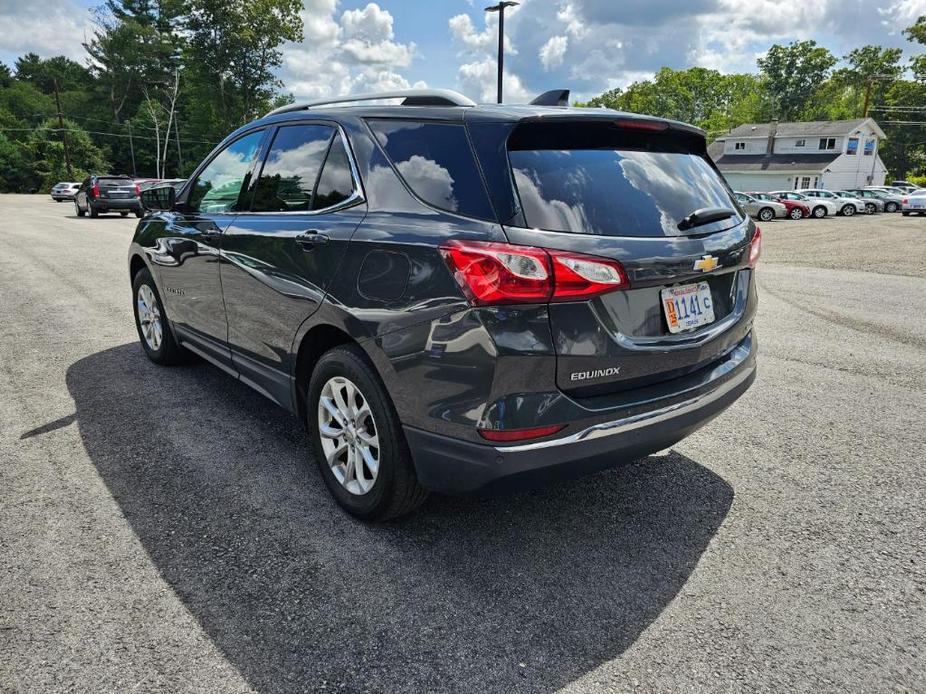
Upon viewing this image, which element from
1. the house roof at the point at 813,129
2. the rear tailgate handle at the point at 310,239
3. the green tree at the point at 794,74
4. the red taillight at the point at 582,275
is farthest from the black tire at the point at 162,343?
the green tree at the point at 794,74

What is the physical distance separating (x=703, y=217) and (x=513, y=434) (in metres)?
1.32

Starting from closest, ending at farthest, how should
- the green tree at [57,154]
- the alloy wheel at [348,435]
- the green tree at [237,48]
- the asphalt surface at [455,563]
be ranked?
the asphalt surface at [455,563]
the alloy wheel at [348,435]
the green tree at [237,48]
the green tree at [57,154]

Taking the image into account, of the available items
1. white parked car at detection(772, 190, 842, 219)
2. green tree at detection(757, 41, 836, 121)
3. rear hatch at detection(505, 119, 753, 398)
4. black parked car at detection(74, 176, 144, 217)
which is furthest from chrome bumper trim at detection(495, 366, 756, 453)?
green tree at detection(757, 41, 836, 121)

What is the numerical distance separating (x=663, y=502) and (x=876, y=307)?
22.4 ft

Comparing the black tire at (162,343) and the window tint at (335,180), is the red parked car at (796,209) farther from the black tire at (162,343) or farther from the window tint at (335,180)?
the window tint at (335,180)

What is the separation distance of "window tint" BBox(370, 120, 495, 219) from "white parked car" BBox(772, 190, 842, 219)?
37681mm

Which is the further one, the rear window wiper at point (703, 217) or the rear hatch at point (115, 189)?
the rear hatch at point (115, 189)

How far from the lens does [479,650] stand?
2.22 metres

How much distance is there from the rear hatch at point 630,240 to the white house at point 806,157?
2307 inches

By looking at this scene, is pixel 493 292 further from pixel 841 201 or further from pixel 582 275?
pixel 841 201

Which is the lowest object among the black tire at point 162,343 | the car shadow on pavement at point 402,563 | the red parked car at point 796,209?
the red parked car at point 796,209

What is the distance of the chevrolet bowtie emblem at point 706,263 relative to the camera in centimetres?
270

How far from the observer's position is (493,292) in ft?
7.52

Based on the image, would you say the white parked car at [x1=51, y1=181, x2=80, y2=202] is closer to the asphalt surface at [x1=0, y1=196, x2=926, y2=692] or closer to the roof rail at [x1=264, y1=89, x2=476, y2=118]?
the asphalt surface at [x1=0, y1=196, x2=926, y2=692]
